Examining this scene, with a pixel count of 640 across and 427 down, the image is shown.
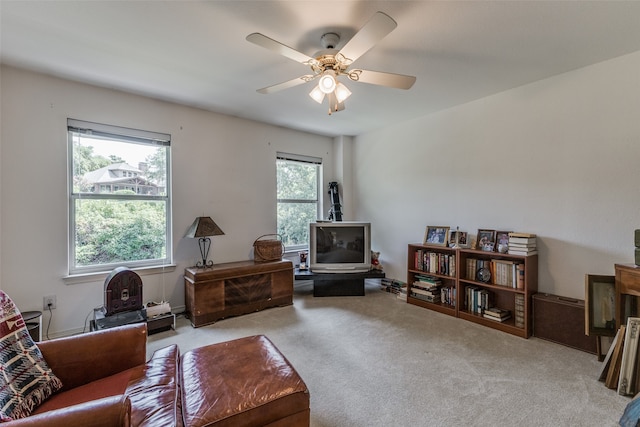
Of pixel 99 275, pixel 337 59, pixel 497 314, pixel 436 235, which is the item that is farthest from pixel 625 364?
pixel 99 275

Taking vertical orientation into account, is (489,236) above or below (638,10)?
below

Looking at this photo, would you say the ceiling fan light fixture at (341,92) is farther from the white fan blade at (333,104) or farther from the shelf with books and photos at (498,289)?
the shelf with books and photos at (498,289)

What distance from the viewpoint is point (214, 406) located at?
1.21 m

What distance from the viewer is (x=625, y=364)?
1.85 m

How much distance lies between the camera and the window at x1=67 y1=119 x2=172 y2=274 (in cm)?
280

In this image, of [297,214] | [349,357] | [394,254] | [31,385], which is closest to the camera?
[31,385]

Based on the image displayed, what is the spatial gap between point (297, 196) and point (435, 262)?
90.0 inches

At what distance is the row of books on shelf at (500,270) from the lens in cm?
279

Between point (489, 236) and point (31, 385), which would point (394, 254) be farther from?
point (31, 385)

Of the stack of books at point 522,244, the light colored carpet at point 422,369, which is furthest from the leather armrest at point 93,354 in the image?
the stack of books at point 522,244

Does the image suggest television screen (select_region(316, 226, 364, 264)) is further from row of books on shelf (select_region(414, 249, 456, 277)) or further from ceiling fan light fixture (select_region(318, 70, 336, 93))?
ceiling fan light fixture (select_region(318, 70, 336, 93))

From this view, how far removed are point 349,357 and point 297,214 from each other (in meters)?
2.61

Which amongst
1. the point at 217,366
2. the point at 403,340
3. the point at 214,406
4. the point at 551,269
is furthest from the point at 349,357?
the point at 551,269

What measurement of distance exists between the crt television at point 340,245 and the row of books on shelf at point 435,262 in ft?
2.23
